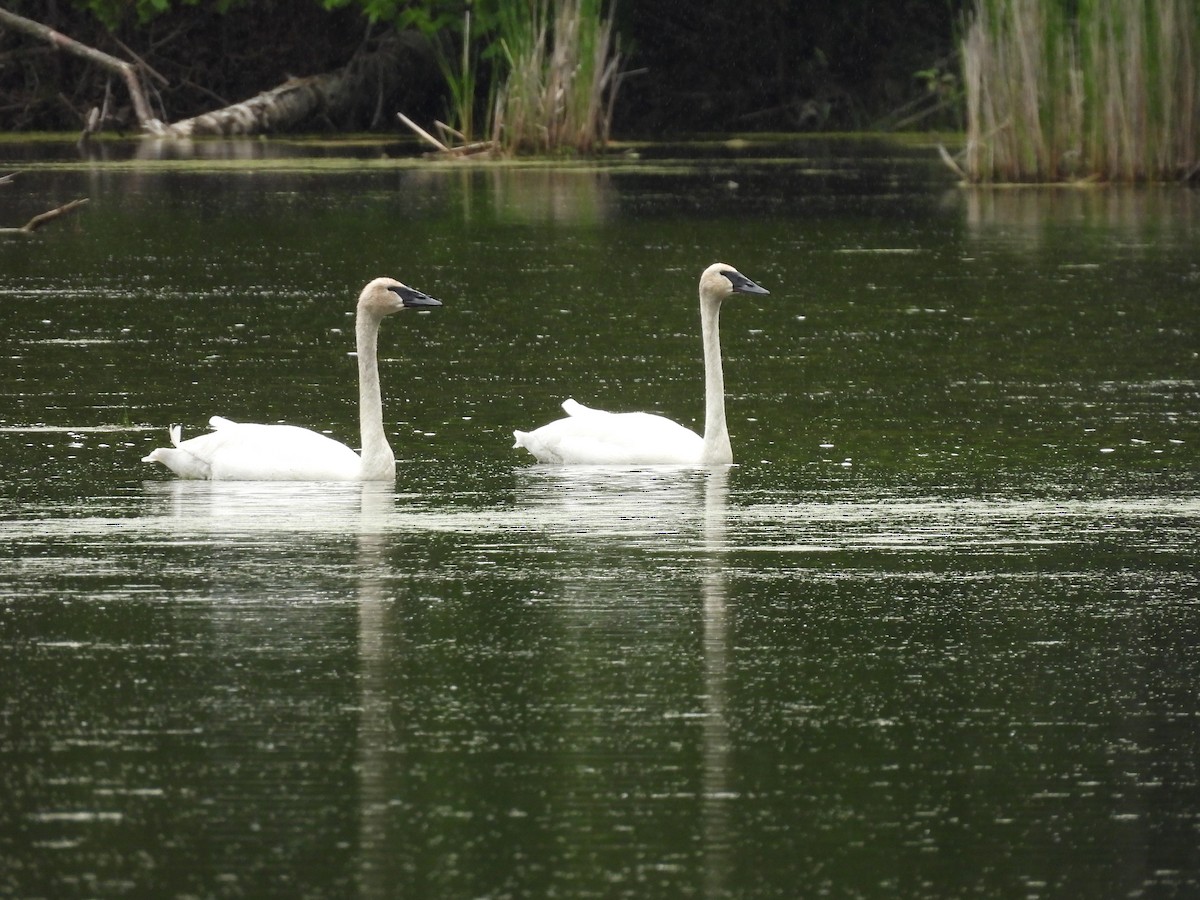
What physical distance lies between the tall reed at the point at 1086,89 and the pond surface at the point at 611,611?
997cm

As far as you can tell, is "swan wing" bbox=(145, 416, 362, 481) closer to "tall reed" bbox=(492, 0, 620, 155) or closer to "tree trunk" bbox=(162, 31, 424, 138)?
"tall reed" bbox=(492, 0, 620, 155)

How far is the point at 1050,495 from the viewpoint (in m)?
9.47

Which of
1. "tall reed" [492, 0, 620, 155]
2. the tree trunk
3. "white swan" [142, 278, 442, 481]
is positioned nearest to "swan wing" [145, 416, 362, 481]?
"white swan" [142, 278, 442, 481]

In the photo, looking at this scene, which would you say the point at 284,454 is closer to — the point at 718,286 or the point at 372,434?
the point at 372,434

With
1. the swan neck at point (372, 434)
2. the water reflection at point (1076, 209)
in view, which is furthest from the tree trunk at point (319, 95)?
the swan neck at point (372, 434)

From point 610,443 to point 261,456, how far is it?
1.46 meters

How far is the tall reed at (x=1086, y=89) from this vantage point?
26500mm

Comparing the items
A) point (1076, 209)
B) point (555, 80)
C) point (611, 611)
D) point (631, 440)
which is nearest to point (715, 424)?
point (631, 440)

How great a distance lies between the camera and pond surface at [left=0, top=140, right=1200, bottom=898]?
16.5 ft

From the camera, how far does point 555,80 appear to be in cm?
3269

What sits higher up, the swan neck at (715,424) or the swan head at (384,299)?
the swan head at (384,299)

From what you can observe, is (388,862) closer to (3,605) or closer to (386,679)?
(386,679)

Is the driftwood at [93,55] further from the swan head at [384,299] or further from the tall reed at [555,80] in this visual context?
the swan head at [384,299]

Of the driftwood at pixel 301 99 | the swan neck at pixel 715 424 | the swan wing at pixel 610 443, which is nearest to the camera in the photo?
the swan neck at pixel 715 424
